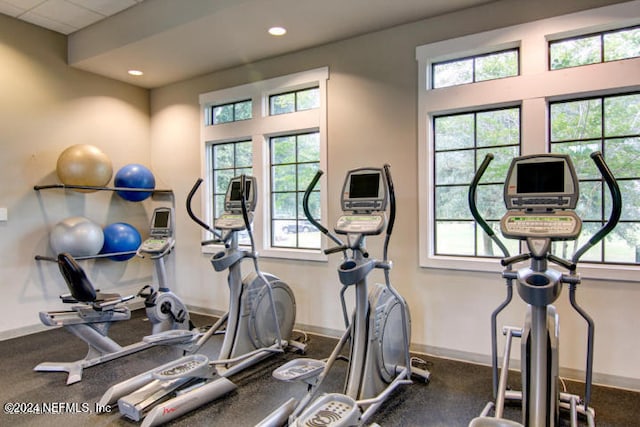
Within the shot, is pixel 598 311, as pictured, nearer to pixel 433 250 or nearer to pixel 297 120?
pixel 433 250

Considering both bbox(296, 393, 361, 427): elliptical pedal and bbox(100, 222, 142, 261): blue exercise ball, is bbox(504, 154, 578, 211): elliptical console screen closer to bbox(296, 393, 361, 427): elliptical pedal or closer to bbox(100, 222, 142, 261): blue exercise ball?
bbox(296, 393, 361, 427): elliptical pedal

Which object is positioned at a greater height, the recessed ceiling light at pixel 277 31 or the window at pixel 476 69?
the recessed ceiling light at pixel 277 31

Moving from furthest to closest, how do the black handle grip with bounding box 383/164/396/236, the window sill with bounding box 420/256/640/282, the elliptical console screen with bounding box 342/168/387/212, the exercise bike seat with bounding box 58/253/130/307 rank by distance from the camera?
the exercise bike seat with bounding box 58/253/130/307 → the window sill with bounding box 420/256/640/282 → the elliptical console screen with bounding box 342/168/387/212 → the black handle grip with bounding box 383/164/396/236

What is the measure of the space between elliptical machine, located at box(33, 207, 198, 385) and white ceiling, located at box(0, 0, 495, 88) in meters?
2.22

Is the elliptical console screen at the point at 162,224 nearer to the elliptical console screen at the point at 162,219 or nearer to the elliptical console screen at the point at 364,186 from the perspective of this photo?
the elliptical console screen at the point at 162,219

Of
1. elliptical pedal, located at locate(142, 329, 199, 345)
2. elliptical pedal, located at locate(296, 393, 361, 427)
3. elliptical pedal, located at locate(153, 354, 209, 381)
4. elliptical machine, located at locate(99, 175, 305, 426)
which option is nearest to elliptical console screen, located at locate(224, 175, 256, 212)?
elliptical machine, located at locate(99, 175, 305, 426)

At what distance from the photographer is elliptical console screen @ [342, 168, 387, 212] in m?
2.83

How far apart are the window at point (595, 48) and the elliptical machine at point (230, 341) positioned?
2842 millimetres

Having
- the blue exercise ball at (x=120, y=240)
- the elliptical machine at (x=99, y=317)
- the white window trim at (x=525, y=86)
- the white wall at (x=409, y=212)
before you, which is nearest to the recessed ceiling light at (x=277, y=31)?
the white wall at (x=409, y=212)

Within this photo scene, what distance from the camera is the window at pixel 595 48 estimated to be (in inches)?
118

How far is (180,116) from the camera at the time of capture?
17.7 ft

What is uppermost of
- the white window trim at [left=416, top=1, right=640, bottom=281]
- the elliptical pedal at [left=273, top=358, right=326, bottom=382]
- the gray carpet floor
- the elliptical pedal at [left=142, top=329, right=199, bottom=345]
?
the white window trim at [left=416, top=1, right=640, bottom=281]

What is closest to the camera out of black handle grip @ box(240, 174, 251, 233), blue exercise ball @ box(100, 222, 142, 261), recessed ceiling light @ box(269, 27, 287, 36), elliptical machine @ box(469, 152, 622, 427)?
elliptical machine @ box(469, 152, 622, 427)

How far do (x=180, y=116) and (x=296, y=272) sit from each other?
280cm
